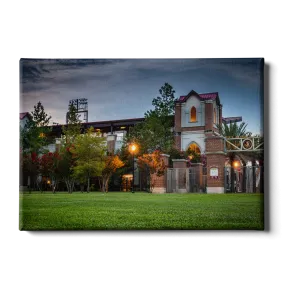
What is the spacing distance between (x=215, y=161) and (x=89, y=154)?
266 centimetres

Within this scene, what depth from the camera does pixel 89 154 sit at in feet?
24.8

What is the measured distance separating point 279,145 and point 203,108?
8.10 feet

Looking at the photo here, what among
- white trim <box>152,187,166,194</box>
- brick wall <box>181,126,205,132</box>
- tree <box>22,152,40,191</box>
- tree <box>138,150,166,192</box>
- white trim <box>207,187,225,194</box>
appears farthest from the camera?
white trim <box>152,187,166,194</box>

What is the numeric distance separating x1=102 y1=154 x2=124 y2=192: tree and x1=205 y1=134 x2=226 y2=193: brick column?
5.08ft

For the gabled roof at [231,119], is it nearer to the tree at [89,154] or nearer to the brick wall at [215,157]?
the brick wall at [215,157]

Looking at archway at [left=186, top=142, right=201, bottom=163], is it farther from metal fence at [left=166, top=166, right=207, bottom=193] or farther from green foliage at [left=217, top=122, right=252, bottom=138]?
green foliage at [left=217, top=122, right=252, bottom=138]

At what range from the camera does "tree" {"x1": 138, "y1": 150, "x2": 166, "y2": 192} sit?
8.63 meters

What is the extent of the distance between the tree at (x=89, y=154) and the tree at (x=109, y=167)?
103 mm

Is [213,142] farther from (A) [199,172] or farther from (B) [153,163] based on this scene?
(B) [153,163]

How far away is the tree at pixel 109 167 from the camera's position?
7.39 m

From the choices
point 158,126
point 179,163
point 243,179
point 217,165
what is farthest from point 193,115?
point 217,165

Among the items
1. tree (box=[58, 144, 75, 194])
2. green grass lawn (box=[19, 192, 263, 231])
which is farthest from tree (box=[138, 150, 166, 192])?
tree (box=[58, 144, 75, 194])

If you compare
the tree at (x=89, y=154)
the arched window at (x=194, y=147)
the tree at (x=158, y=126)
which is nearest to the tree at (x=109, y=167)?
the tree at (x=89, y=154)
